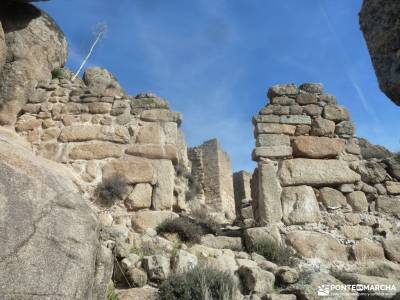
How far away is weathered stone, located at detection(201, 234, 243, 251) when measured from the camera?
15.7 feet

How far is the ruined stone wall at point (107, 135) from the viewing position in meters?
5.30

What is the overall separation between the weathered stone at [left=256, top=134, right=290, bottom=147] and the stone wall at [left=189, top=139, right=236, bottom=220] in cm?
977

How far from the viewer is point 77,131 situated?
5688 millimetres

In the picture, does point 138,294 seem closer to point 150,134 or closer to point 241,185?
point 150,134

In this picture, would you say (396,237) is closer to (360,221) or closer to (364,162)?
(360,221)

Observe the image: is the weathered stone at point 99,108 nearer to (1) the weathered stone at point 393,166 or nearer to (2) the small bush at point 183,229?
(2) the small bush at point 183,229

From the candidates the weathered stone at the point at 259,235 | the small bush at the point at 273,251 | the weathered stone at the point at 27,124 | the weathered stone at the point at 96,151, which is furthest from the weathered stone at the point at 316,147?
the weathered stone at the point at 27,124

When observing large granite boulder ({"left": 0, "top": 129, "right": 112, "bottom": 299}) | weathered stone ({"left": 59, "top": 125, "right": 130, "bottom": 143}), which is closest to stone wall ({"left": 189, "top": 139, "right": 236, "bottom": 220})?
weathered stone ({"left": 59, "top": 125, "right": 130, "bottom": 143})

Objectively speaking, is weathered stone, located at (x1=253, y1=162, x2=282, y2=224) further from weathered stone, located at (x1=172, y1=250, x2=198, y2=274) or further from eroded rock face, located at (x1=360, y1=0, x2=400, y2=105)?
eroded rock face, located at (x1=360, y1=0, x2=400, y2=105)

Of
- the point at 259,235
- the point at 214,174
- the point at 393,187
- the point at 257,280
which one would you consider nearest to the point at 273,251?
the point at 259,235

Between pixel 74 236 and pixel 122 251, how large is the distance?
0.93 m

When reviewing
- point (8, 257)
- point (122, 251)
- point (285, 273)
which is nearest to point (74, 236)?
point (8, 257)

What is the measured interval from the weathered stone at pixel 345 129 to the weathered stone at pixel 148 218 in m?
2.66

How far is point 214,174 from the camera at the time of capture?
16.5 meters
